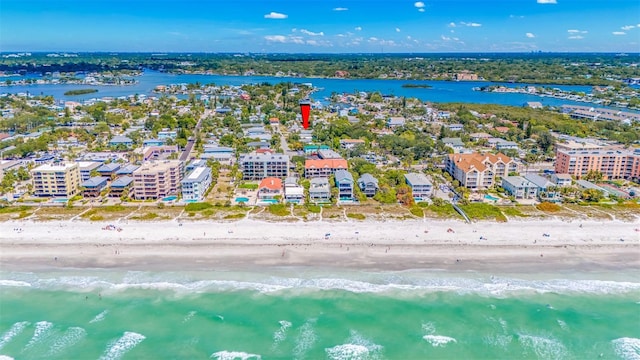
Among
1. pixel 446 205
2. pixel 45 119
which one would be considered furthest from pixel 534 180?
pixel 45 119

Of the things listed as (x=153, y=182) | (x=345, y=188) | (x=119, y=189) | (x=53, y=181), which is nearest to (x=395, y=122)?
(x=345, y=188)

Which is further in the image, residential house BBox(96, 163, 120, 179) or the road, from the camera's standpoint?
the road

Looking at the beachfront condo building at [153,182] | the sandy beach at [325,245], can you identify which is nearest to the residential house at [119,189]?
the beachfront condo building at [153,182]

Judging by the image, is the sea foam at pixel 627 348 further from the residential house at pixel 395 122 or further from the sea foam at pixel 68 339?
the residential house at pixel 395 122

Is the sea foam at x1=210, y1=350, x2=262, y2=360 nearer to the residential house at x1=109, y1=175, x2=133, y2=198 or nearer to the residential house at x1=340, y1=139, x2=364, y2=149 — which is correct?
the residential house at x1=109, y1=175, x2=133, y2=198

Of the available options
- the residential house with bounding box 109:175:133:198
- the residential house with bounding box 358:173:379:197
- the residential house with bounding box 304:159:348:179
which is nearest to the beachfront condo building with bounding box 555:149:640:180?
the residential house with bounding box 358:173:379:197

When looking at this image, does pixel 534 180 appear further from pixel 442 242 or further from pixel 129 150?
pixel 129 150
